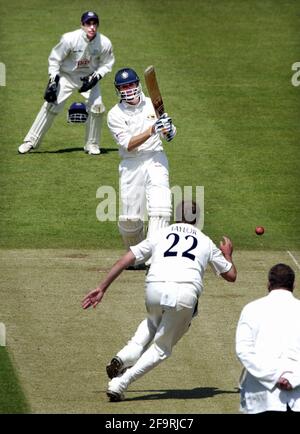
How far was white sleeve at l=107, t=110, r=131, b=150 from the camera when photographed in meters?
16.5

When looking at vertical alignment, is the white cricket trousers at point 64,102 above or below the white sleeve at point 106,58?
below

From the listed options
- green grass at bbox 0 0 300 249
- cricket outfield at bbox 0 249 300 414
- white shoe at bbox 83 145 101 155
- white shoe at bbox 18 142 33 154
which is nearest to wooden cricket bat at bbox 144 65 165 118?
cricket outfield at bbox 0 249 300 414

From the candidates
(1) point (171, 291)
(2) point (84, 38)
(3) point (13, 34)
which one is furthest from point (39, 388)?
(3) point (13, 34)

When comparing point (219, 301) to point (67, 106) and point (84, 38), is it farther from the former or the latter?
point (67, 106)

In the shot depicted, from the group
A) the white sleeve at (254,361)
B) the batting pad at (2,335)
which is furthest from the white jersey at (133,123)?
the white sleeve at (254,361)

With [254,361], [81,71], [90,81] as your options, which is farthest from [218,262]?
[81,71]

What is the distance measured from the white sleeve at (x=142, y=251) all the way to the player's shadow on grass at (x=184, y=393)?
4.13ft

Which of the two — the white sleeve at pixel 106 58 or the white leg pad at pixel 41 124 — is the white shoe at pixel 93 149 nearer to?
the white leg pad at pixel 41 124

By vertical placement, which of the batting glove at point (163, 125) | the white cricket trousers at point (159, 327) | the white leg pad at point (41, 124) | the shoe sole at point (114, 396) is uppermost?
the white leg pad at point (41, 124)

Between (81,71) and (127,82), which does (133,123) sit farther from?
(81,71)

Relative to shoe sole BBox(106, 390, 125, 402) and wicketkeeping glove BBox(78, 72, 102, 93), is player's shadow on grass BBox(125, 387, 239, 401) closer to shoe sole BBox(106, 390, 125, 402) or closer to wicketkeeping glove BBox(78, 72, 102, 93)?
shoe sole BBox(106, 390, 125, 402)

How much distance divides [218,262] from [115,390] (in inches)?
56.6

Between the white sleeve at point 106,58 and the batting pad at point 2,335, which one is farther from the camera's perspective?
the white sleeve at point 106,58

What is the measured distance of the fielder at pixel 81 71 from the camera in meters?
21.5
